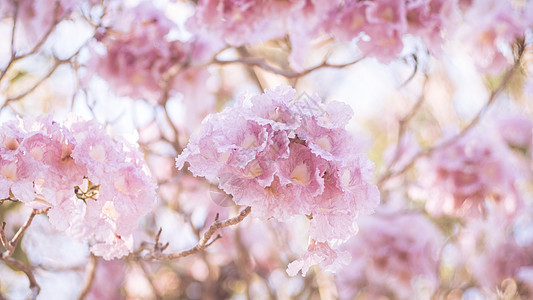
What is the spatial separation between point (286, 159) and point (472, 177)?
5.93ft

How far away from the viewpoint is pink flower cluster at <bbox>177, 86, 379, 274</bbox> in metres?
0.95

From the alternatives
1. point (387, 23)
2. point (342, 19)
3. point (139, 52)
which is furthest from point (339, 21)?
point (139, 52)

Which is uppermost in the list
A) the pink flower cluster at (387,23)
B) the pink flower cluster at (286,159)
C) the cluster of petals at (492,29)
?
the pink flower cluster at (286,159)

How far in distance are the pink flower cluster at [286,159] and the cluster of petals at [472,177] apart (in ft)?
5.33

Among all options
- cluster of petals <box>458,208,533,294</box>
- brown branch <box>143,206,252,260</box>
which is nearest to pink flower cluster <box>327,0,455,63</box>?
brown branch <box>143,206,252,260</box>

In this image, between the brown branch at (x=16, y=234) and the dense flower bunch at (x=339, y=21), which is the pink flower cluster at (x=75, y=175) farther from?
the dense flower bunch at (x=339, y=21)

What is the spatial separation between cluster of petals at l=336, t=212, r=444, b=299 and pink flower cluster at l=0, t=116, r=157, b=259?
1.66 metres

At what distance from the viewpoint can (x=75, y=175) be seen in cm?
107

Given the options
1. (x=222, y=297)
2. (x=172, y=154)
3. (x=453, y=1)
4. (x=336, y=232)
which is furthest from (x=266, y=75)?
(x=336, y=232)

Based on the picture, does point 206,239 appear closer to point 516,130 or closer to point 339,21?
point 339,21

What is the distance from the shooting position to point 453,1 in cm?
163

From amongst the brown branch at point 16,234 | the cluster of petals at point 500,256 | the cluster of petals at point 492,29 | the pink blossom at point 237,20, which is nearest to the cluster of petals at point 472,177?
the cluster of petals at point 500,256

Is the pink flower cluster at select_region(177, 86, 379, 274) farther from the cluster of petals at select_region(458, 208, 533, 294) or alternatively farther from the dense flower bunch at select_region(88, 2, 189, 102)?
the cluster of petals at select_region(458, 208, 533, 294)

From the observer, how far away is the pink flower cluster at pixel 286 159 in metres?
0.95
